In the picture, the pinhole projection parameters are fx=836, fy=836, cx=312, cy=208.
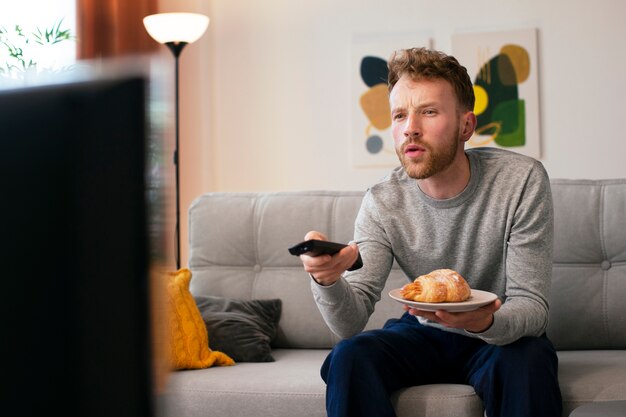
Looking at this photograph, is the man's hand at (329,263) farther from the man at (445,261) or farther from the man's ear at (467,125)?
the man's ear at (467,125)

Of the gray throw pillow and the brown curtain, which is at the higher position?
the brown curtain

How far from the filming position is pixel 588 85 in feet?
14.0

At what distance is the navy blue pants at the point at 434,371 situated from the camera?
5.87 ft

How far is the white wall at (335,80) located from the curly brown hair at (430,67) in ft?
7.57

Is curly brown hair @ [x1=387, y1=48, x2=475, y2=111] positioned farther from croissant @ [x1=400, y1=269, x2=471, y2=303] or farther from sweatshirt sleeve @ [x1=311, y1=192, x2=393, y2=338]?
croissant @ [x1=400, y1=269, x2=471, y2=303]

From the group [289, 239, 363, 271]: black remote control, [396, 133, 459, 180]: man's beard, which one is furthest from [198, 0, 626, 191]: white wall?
[289, 239, 363, 271]: black remote control

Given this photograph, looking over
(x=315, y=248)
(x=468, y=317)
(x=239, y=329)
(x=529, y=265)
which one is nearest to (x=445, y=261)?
(x=529, y=265)

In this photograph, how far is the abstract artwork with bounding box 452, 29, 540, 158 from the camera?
170 inches

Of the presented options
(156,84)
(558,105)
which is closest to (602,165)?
(558,105)

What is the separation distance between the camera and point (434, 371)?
2.03 m

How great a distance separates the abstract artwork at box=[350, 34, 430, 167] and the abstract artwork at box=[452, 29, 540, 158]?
1.09 feet

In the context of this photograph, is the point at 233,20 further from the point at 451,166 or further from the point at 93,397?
the point at 93,397

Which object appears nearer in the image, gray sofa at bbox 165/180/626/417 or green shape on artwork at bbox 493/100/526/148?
gray sofa at bbox 165/180/626/417

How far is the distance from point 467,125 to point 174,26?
2.25 meters
